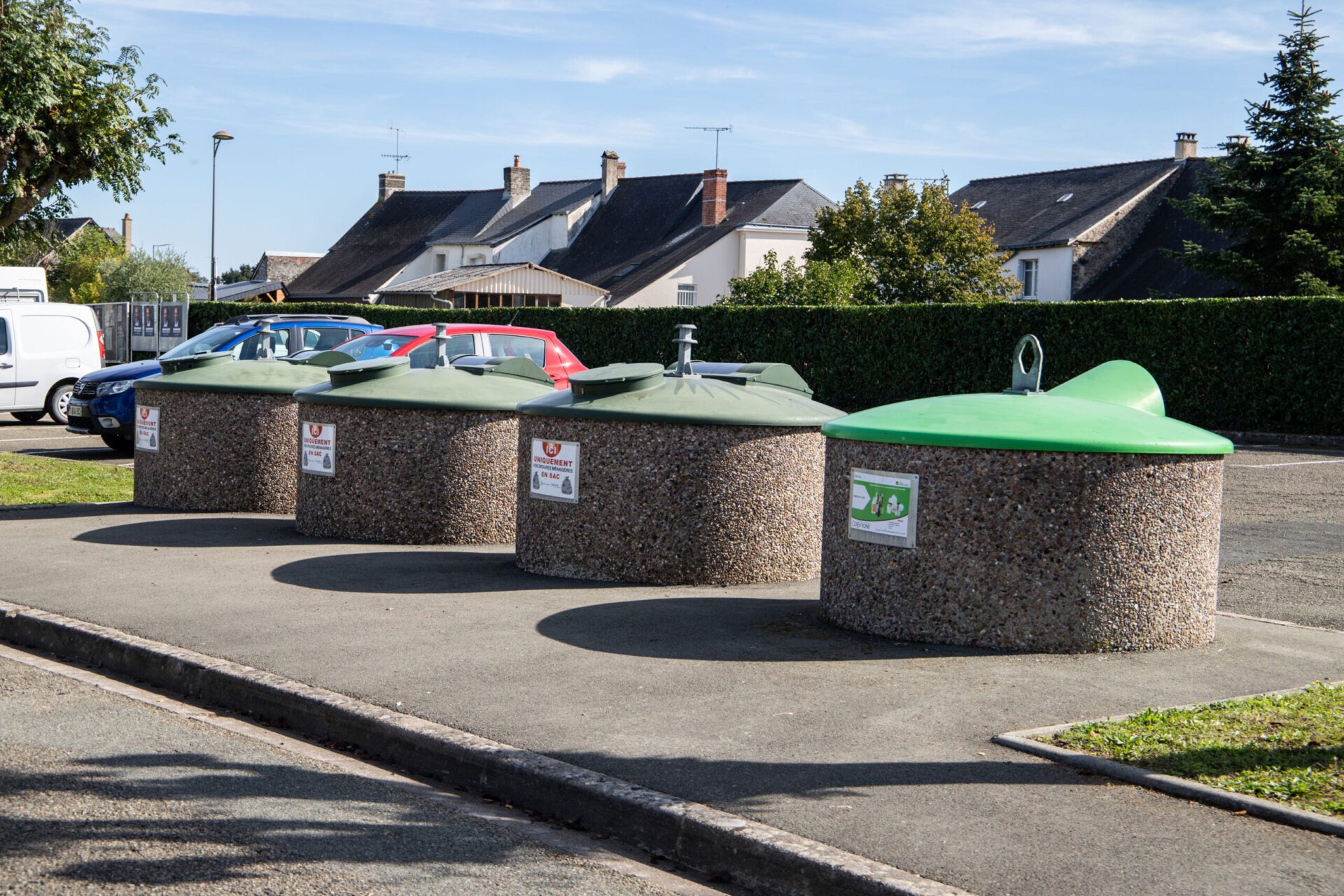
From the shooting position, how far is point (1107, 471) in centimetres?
656

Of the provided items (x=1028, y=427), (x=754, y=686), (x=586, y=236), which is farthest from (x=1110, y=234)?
(x=754, y=686)

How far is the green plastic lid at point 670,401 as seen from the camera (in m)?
8.41

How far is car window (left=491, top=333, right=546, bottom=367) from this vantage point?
16.6m

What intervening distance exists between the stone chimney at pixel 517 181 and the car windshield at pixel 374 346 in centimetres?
5034

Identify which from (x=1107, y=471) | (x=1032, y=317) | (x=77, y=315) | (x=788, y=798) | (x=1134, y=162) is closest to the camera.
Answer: (x=788, y=798)

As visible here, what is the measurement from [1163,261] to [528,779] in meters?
47.4

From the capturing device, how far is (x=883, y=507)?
6.92 metres

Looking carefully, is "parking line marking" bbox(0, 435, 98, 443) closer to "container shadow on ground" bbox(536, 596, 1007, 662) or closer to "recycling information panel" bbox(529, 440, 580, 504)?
"recycling information panel" bbox(529, 440, 580, 504)

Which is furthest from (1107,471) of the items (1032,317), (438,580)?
(1032,317)

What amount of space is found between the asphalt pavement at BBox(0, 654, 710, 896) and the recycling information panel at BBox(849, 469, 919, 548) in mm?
2756

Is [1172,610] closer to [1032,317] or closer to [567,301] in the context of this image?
[1032,317]

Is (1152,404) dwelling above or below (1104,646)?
above

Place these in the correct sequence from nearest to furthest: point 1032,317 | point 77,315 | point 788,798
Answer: point 788,798, point 77,315, point 1032,317

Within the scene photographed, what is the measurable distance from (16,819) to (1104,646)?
4.81 m
